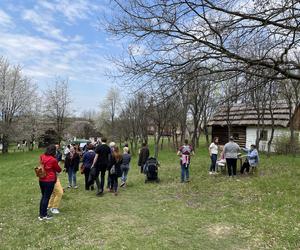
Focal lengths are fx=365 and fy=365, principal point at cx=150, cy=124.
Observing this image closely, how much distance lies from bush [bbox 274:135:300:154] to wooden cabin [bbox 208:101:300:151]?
1.08 m

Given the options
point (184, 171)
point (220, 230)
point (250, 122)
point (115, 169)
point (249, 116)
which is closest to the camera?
point (220, 230)

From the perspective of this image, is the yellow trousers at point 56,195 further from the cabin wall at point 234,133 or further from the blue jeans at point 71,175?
the cabin wall at point 234,133

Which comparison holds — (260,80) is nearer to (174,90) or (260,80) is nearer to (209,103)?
(174,90)

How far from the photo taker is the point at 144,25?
434 inches

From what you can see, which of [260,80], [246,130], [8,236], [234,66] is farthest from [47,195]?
[246,130]

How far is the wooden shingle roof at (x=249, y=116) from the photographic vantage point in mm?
33172

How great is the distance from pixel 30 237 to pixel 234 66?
7935mm

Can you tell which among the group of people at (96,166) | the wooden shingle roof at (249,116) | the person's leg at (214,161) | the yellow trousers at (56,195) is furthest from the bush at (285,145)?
the yellow trousers at (56,195)

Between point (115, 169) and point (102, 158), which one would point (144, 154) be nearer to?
point (115, 169)

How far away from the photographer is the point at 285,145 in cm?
3088

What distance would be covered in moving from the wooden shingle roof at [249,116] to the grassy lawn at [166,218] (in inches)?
757

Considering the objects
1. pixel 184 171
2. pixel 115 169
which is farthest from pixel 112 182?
pixel 184 171

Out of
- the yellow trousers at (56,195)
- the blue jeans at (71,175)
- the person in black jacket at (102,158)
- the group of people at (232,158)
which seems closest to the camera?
the yellow trousers at (56,195)

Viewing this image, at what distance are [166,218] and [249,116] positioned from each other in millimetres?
29522
